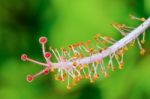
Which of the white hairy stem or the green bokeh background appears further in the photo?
the green bokeh background

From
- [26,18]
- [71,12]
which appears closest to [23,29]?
[26,18]

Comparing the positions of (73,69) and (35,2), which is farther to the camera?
(35,2)

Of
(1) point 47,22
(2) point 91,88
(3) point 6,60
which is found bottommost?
(2) point 91,88

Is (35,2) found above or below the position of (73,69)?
above

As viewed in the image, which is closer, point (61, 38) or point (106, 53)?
point (106, 53)

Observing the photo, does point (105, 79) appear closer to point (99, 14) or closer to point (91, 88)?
point (91, 88)

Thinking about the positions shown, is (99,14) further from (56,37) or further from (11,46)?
(11,46)

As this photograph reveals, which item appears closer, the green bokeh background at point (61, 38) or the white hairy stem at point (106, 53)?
the white hairy stem at point (106, 53)
